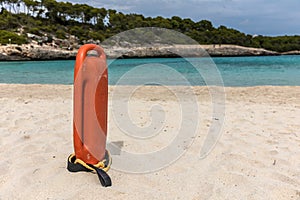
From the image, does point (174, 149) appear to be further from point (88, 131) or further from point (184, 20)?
point (184, 20)

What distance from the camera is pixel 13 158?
323cm

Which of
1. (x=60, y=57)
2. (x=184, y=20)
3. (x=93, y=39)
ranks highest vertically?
(x=184, y=20)

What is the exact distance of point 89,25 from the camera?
83812 millimetres

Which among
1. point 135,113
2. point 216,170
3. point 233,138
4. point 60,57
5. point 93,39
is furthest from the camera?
point 93,39

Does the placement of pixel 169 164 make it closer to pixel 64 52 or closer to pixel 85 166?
pixel 85 166

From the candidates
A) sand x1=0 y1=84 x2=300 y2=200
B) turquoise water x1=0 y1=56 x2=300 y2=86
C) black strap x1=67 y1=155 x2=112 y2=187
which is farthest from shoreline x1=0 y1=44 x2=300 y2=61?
black strap x1=67 y1=155 x2=112 y2=187

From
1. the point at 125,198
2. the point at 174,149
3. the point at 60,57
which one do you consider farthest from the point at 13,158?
the point at 60,57

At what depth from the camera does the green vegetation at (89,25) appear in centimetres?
6850

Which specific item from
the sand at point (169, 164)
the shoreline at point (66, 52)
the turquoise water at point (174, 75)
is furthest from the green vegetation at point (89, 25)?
the sand at point (169, 164)

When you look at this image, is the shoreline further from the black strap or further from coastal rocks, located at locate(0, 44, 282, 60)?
the black strap

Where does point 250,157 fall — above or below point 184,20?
below

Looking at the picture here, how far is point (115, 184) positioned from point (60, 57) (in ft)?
189

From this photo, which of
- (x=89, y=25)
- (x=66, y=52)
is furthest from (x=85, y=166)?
(x=89, y=25)

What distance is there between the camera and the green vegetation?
225 ft
